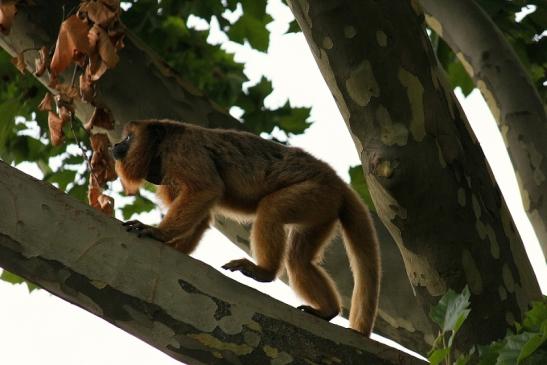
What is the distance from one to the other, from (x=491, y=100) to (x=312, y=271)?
1585mm

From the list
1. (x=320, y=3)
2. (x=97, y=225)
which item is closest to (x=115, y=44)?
(x=320, y=3)

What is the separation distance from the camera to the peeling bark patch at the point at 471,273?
4.00m

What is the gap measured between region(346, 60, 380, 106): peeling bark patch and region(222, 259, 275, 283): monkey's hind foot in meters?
1.28

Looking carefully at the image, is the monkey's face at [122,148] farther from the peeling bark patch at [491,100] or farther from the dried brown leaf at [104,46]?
the peeling bark patch at [491,100]

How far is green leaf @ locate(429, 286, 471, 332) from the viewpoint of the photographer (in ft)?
10.2

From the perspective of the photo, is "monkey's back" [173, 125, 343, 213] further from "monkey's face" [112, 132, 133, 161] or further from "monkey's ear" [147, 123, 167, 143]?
"monkey's face" [112, 132, 133, 161]

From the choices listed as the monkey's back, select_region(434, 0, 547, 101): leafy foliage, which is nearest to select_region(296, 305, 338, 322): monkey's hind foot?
the monkey's back

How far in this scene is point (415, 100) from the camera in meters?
3.99

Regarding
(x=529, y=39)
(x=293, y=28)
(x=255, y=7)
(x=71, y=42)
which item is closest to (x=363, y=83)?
(x=71, y=42)

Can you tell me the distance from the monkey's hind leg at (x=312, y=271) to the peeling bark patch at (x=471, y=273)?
124 cm

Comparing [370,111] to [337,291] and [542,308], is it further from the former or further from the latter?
[337,291]

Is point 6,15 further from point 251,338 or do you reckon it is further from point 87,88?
point 251,338

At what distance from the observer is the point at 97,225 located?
3.41m

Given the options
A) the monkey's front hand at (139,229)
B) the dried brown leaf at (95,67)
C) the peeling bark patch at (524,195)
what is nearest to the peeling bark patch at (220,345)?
the monkey's front hand at (139,229)
